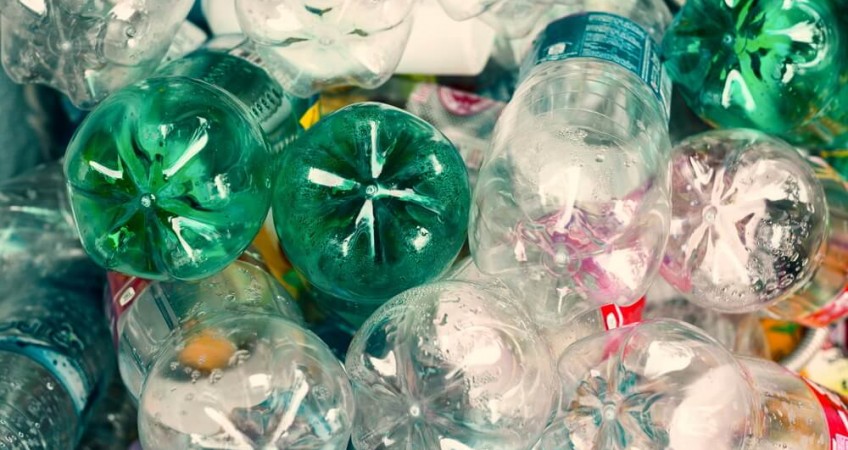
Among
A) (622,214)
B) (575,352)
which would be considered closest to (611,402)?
(575,352)

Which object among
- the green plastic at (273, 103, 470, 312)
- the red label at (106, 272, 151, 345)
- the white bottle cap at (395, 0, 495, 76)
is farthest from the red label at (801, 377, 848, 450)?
the red label at (106, 272, 151, 345)

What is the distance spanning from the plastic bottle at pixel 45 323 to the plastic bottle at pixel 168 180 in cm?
24

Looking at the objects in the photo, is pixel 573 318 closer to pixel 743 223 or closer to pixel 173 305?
pixel 743 223

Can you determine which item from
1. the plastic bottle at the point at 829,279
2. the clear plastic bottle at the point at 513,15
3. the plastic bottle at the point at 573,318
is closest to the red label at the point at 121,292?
the plastic bottle at the point at 573,318

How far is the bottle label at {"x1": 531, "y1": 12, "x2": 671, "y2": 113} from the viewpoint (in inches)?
38.9

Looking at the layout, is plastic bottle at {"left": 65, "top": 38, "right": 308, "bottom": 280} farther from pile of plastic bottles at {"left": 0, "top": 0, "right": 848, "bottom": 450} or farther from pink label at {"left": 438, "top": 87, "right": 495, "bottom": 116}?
pink label at {"left": 438, "top": 87, "right": 495, "bottom": 116}

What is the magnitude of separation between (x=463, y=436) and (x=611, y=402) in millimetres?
151

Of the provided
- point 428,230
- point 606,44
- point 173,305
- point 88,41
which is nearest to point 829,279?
point 606,44

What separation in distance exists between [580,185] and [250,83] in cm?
43

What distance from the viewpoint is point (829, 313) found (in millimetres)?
1131

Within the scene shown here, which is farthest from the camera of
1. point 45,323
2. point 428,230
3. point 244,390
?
point 45,323

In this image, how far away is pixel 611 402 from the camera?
0.88 m

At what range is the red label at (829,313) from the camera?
111cm

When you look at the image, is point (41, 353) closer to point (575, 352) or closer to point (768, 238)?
point (575, 352)
